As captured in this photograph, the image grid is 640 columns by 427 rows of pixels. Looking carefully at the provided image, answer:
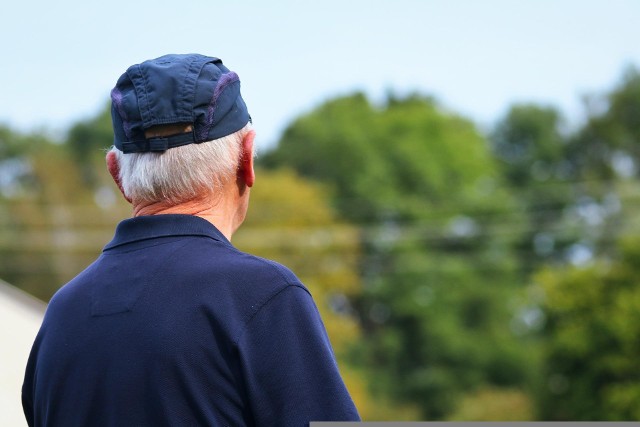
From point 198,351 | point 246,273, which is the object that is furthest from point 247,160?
point 198,351

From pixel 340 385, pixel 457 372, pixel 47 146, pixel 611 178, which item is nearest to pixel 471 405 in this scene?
pixel 457 372

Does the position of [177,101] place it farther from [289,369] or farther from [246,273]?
[289,369]

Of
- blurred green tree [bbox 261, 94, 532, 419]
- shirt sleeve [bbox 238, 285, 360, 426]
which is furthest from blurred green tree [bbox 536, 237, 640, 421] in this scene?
shirt sleeve [bbox 238, 285, 360, 426]

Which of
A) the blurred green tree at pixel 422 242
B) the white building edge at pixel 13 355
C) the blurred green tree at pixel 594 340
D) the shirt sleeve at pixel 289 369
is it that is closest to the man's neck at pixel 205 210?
the shirt sleeve at pixel 289 369

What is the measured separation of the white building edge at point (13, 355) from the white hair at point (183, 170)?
1488mm

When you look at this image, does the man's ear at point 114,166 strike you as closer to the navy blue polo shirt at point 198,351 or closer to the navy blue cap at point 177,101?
the navy blue cap at point 177,101

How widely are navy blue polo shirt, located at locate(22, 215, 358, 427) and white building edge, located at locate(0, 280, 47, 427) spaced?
1.44m

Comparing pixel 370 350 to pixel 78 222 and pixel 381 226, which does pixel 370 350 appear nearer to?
pixel 381 226

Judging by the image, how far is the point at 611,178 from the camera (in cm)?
5100

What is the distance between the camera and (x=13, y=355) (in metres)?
3.24

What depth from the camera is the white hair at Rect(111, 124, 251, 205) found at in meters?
1.74

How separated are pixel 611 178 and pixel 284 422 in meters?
51.2

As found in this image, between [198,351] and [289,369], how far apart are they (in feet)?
0.44

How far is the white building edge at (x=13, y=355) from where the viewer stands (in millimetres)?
3090
